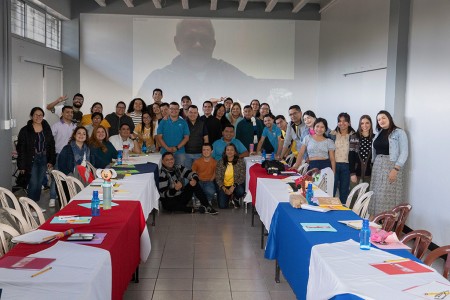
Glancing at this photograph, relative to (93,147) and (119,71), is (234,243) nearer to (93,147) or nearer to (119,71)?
(93,147)

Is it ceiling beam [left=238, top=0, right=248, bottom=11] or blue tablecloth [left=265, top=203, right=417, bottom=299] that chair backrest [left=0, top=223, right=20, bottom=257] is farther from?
ceiling beam [left=238, top=0, right=248, bottom=11]

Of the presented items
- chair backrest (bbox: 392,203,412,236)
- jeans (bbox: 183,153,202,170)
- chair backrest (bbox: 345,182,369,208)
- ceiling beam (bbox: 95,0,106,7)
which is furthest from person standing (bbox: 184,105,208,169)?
ceiling beam (bbox: 95,0,106,7)

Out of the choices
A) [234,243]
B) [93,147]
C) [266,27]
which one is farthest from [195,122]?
[266,27]

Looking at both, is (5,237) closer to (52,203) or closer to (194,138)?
(52,203)

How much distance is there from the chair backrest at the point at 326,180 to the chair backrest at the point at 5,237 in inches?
143

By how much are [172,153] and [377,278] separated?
5.10 metres

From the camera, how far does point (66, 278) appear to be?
8.02 feet

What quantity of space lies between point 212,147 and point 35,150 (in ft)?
8.33

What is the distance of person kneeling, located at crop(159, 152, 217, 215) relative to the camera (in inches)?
272

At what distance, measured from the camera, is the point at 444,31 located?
5340 mm

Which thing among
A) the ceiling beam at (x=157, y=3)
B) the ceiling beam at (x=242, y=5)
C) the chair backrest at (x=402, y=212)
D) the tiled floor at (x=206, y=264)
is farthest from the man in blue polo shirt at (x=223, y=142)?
the ceiling beam at (x=157, y=3)

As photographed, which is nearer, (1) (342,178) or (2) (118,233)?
(2) (118,233)

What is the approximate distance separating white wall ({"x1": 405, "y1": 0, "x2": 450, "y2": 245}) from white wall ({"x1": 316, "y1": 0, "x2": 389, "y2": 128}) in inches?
43.5

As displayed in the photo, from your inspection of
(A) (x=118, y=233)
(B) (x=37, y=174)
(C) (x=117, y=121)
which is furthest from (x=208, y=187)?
(A) (x=118, y=233)
